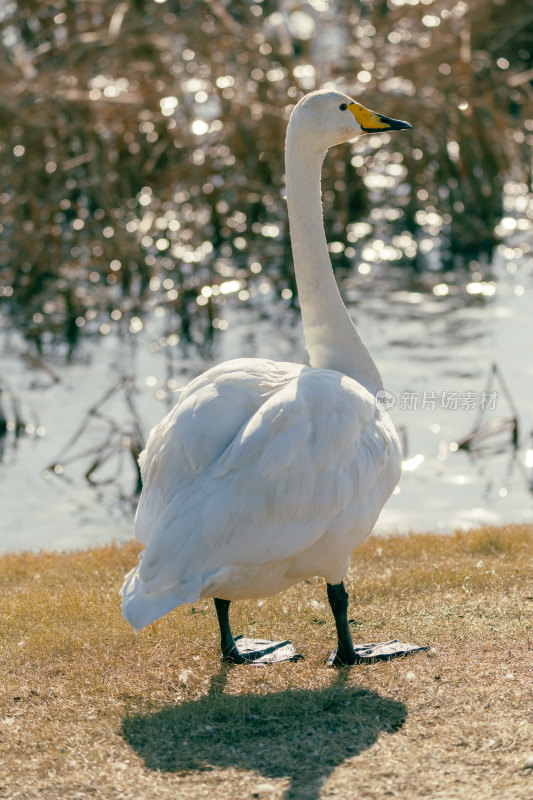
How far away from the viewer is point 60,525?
876 cm

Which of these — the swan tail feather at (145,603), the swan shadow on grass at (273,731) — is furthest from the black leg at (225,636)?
the swan tail feather at (145,603)

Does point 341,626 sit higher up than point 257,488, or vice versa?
point 257,488

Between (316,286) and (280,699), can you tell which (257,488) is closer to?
(280,699)

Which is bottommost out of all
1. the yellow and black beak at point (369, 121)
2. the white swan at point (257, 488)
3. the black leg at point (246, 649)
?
the black leg at point (246, 649)

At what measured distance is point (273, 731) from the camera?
4.09m

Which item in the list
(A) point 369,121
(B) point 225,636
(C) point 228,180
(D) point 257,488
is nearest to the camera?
(D) point 257,488

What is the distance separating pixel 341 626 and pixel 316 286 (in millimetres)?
1805

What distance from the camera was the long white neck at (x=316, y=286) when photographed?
5.56 metres

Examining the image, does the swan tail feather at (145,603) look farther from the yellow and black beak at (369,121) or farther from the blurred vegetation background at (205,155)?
the blurred vegetation background at (205,155)

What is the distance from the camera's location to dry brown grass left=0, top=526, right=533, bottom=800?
3723mm

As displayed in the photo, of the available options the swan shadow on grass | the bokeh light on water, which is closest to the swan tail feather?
the swan shadow on grass

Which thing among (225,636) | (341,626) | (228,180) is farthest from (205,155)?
(341,626)

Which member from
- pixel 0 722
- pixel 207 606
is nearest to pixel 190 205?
pixel 207 606

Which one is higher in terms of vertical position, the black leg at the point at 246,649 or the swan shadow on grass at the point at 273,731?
the swan shadow on grass at the point at 273,731
